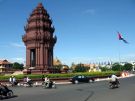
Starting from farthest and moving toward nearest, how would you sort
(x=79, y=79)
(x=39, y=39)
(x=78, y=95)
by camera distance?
(x=39, y=39) → (x=79, y=79) → (x=78, y=95)

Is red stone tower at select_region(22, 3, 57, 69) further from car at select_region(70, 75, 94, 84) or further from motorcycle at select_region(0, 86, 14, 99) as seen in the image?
motorcycle at select_region(0, 86, 14, 99)

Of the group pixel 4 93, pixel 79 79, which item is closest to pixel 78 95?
pixel 4 93

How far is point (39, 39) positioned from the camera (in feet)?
192

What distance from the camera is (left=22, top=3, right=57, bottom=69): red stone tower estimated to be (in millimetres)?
58500

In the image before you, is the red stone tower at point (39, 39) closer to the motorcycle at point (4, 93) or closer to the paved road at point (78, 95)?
the paved road at point (78, 95)

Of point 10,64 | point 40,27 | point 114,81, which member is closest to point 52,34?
point 40,27

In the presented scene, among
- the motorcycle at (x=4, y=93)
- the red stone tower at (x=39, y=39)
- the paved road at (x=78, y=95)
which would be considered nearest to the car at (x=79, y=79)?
the red stone tower at (x=39, y=39)

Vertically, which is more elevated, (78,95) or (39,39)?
(39,39)

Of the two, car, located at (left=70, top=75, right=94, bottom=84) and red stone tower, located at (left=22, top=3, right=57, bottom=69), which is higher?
red stone tower, located at (left=22, top=3, right=57, bottom=69)

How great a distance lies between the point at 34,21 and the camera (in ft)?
197

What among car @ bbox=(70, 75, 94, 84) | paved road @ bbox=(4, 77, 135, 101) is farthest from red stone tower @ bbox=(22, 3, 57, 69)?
paved road @ bbox=(4, 77, 135, 101)

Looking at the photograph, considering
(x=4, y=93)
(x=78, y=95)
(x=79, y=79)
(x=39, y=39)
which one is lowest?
(x=78, y=95)

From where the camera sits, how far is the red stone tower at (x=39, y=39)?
192 feet

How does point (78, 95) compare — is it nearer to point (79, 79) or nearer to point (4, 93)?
point (4, 93)
